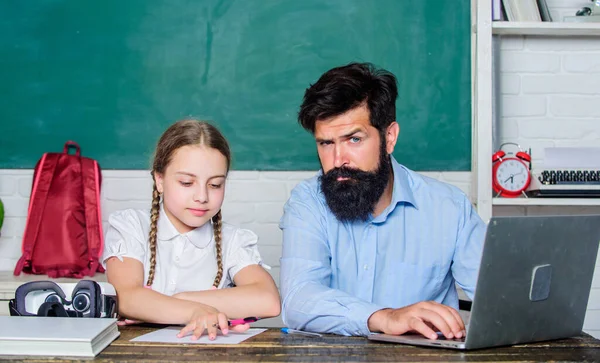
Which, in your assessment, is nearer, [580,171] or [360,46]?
[580,171]

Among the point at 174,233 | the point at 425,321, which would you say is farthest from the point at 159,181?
the point at 425,321

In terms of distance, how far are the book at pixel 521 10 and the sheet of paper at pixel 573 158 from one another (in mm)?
532

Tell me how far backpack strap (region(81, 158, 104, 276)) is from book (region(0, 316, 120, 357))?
142 cm

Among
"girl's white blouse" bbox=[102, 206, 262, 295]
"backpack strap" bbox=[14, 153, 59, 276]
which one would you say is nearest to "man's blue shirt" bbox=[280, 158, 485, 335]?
"girl's white blouse" bbox=[102, 206, 262, 295]

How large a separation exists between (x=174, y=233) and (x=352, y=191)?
557mm

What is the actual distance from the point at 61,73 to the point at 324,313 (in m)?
1.85

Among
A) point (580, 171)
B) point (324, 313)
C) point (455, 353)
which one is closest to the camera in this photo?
point (455, 353)

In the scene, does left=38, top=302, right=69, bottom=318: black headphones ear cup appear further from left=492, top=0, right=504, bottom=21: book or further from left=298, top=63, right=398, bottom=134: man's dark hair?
left=492, top=0, right=504, bottom=21: book

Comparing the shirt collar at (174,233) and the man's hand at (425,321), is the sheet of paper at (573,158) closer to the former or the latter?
A: the shirt collar at (174,233)

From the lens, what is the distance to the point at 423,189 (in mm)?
2018

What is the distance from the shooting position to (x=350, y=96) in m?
1.95

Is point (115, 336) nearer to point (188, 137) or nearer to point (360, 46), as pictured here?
point (188, 137)

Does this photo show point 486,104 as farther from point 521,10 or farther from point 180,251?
point 180,251

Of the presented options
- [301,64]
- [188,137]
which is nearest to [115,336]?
[188,137]
